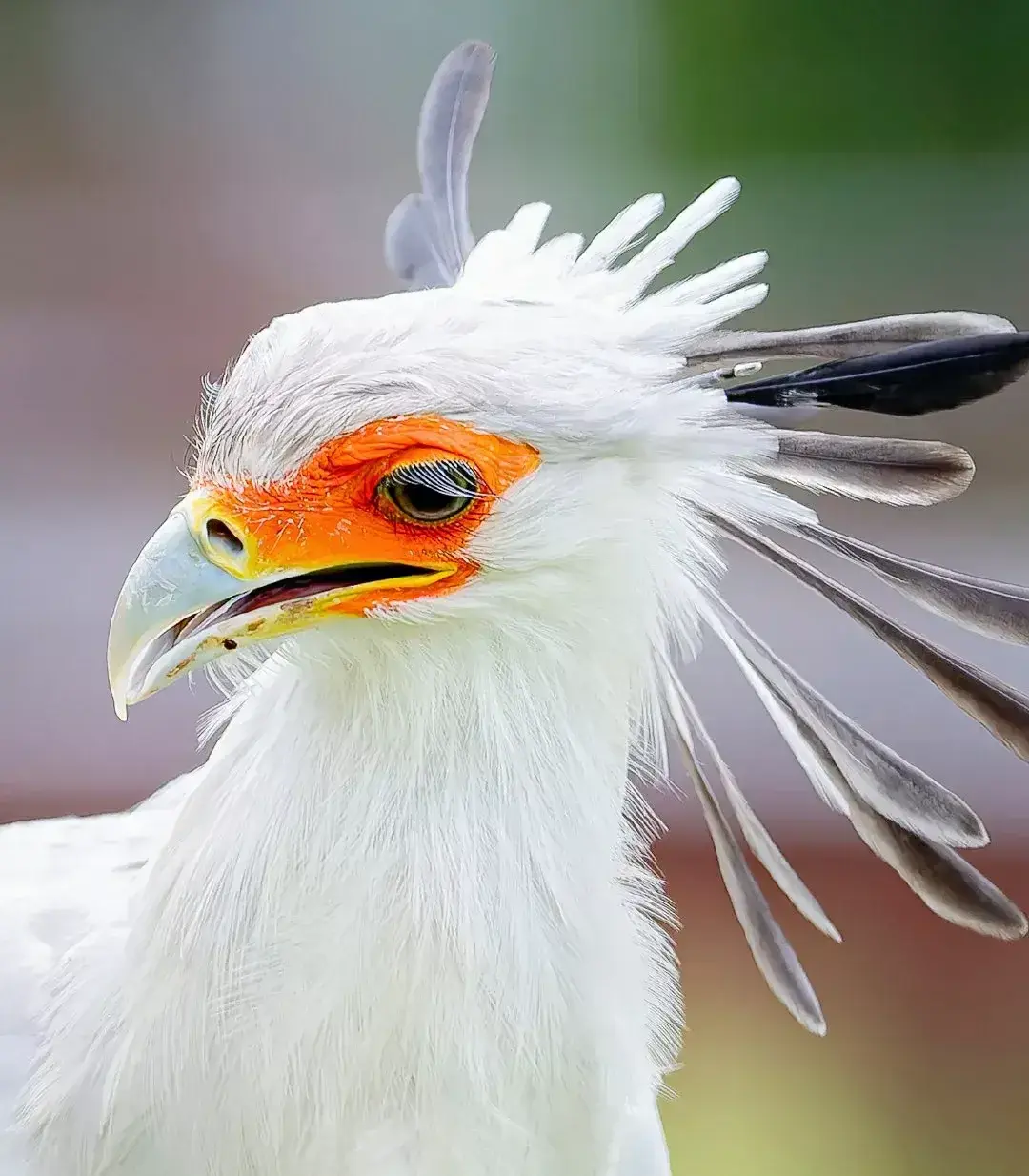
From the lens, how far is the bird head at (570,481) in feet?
1.61


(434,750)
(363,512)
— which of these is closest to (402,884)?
(434,750)

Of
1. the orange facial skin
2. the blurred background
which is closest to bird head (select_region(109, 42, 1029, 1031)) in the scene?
the orange facial skin

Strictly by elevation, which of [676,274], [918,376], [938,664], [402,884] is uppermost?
[676,274]

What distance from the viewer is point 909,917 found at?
1.47 m

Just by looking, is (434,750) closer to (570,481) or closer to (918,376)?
(570,481)

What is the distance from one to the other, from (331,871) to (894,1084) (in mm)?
1074

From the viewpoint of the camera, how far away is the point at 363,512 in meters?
0.50

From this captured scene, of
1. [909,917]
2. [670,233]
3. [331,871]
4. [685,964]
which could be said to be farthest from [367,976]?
[909,917]

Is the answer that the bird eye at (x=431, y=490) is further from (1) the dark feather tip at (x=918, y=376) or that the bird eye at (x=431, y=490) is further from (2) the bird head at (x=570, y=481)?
(1) the dark feather tip at (x=918, y=376)

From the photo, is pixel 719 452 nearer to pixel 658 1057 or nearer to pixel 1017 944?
pixel 658 1057

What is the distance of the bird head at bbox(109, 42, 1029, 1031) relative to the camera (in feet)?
1.61

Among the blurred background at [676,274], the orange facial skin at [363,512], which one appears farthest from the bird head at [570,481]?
the blurred background at [676,274]

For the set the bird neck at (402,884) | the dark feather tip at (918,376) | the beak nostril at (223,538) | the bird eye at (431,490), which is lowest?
the bird neck at (402,884)

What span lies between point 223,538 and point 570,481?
153mm
